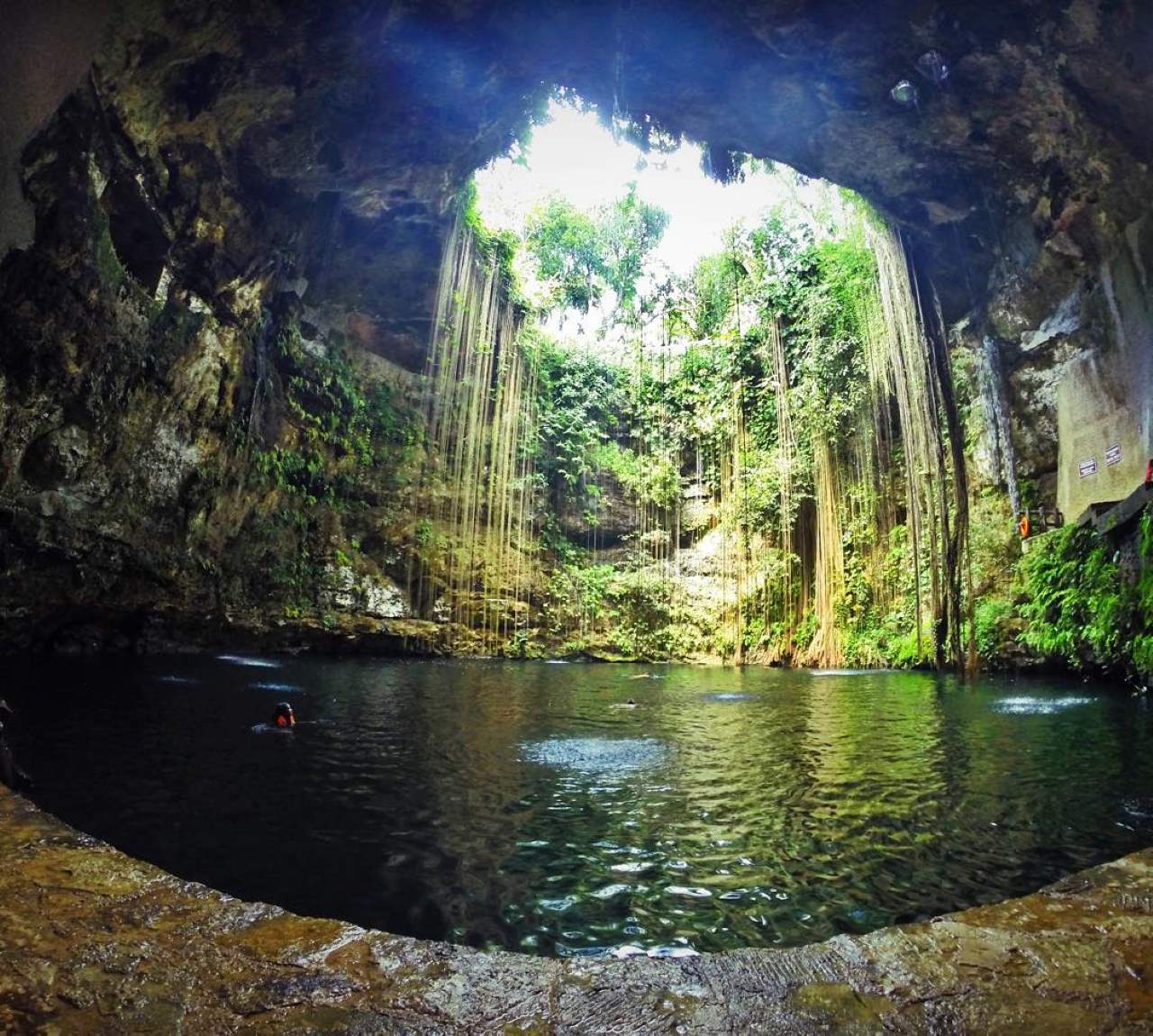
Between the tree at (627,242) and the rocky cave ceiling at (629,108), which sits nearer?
the rocky cave ceiling at (629,108)

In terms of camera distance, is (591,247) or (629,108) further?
(591,247)

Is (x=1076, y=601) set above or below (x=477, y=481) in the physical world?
below

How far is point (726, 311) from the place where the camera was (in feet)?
66.9

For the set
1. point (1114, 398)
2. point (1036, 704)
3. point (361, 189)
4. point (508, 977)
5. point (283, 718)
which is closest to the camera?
point (508, 977)

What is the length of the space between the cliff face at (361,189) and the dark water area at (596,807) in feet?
13.8

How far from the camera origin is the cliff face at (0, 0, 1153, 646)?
22.8 ft

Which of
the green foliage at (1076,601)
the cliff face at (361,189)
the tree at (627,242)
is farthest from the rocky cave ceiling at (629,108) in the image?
the tree at (627,242)

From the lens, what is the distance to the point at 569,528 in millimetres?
20266

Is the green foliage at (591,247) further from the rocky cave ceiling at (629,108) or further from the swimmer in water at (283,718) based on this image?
the swimmer in water at (283,718)

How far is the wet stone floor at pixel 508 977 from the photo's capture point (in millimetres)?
1089

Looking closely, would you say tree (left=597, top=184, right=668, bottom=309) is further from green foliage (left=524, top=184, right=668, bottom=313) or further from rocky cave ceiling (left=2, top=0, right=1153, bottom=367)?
rocky cave ceiling (left=2, top=0, right=1153, bottom=367)

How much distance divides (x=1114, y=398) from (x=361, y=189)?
11466mm

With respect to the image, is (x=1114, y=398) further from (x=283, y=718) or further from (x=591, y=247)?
(x=591, y=247)

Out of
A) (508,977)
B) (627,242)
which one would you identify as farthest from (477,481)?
(508,977)
